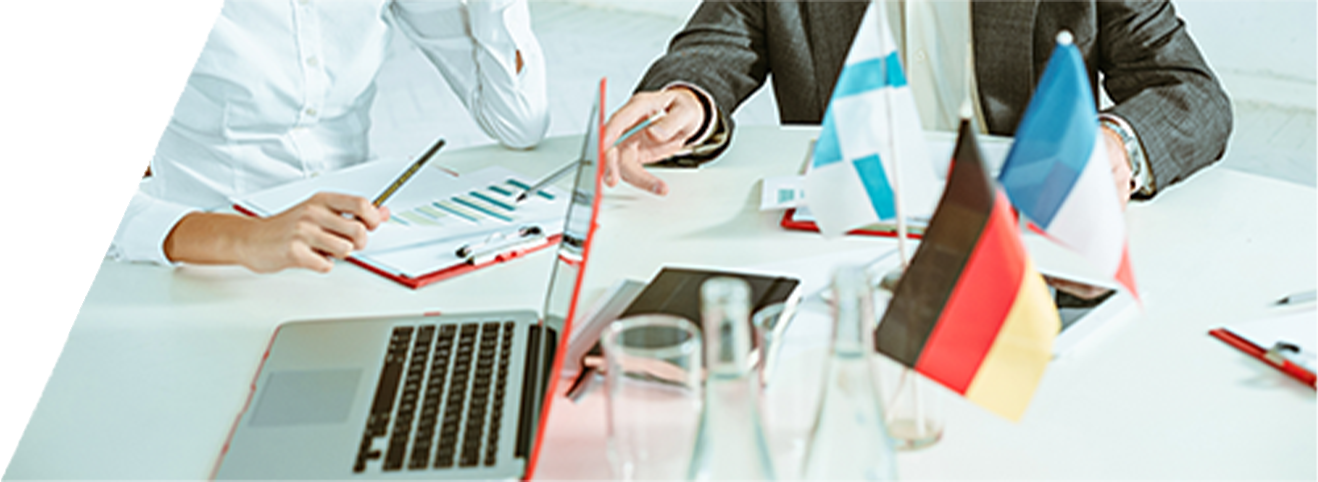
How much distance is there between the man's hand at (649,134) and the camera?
144 cm

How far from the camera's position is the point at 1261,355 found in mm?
939

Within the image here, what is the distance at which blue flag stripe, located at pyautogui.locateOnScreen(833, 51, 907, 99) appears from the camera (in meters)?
0.85

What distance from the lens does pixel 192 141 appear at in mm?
1614

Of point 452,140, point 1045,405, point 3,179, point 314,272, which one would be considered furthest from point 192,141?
point 452,140

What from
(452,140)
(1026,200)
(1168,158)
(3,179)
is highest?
(1026,200)

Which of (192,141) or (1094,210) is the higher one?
(1094,210)

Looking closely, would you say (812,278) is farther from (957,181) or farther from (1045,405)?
(957,181)

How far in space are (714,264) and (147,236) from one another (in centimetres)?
65

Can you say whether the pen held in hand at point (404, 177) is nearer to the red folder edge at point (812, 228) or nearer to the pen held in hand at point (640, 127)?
the pen held in hand at point (640, 127)

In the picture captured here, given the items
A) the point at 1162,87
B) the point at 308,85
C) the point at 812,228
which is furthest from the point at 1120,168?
the point at 308,85

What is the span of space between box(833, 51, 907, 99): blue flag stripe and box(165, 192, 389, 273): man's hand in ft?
1.98

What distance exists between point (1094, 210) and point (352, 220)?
0.81m

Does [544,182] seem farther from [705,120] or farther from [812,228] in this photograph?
[812,228]

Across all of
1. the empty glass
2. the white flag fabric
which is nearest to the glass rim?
the empty glass
